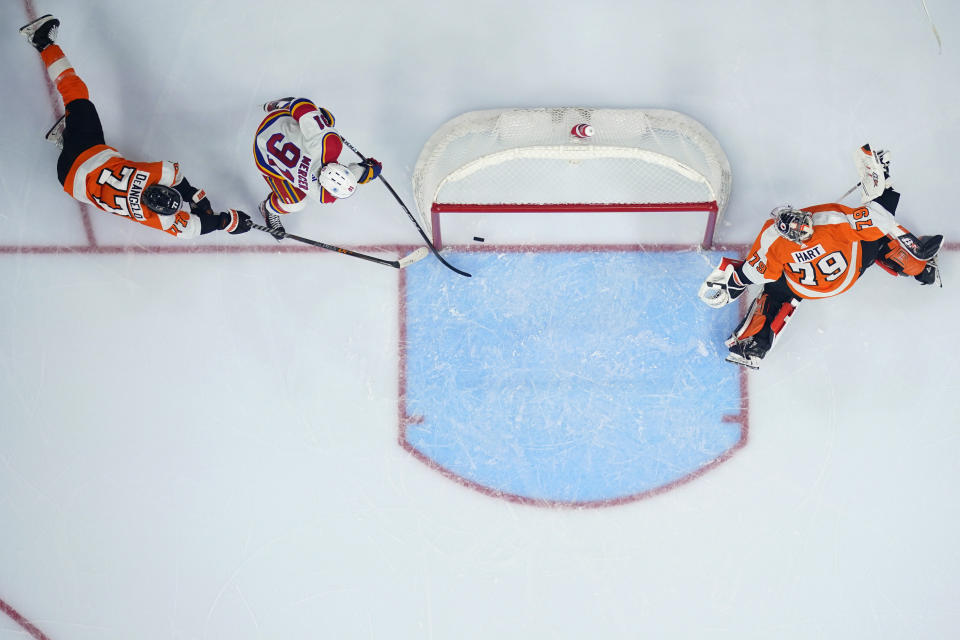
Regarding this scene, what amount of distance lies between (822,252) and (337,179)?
206 centimetres

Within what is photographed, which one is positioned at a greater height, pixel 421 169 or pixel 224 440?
pixel 421 169

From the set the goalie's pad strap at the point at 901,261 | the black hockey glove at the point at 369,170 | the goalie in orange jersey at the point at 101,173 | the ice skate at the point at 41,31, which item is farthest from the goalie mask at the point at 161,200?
the goalie's pad strap at the point at 901,261

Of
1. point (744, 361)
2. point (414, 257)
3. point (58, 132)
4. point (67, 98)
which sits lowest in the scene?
point (744, 361)

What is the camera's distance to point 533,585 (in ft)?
11.4

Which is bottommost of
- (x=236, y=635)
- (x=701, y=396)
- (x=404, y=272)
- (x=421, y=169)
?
(x=236, y=635)

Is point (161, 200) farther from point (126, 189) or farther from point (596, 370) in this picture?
point (596, 370)


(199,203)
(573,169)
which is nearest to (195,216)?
(199,203)

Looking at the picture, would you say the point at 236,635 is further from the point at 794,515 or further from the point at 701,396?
the point at 794,515

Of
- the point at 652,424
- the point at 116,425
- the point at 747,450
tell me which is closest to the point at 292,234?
the point at 116,425

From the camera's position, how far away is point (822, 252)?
3.02 meters

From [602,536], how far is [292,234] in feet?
6.91

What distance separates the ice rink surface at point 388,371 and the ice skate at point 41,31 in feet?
0.74

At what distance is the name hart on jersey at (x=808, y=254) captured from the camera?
302 cm

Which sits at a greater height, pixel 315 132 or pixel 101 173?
pixel 315 132
